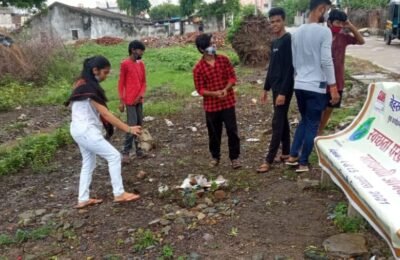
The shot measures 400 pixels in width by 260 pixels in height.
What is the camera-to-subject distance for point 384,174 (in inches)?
135

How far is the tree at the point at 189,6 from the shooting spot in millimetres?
46469

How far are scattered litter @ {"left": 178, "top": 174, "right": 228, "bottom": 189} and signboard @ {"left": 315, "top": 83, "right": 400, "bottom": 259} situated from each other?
1.12 m

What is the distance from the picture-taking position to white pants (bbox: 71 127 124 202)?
4.40 meters

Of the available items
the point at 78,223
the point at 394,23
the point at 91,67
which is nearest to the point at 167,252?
the point at 78,223

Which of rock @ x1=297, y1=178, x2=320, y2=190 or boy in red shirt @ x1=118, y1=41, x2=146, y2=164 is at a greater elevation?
boy in red shirt @ x1=118, y1=41, x2=146, y2=164

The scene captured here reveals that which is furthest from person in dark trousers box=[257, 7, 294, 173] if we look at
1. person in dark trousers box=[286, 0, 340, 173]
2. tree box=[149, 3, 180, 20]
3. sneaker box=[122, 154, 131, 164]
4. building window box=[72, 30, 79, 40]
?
tree box=[149, 3, 180, 20]

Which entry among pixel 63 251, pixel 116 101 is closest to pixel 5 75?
pixel 116 101

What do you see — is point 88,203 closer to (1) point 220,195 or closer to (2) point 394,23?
(1) point 220,195

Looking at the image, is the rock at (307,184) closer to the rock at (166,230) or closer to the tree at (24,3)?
the rock at (166,230)

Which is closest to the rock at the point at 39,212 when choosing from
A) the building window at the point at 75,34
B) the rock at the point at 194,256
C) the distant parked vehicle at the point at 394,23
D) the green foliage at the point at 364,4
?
the rock at the point at 194,256

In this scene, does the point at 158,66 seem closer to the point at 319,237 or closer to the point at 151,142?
the point at 151,142

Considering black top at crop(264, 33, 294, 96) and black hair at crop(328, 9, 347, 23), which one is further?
black hair at crop(328, 9, 347, 23)

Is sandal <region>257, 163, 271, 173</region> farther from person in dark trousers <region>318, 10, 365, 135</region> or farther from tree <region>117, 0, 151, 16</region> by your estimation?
tree <region>117, 0, 151, 16</region>

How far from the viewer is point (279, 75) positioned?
4949 mm
